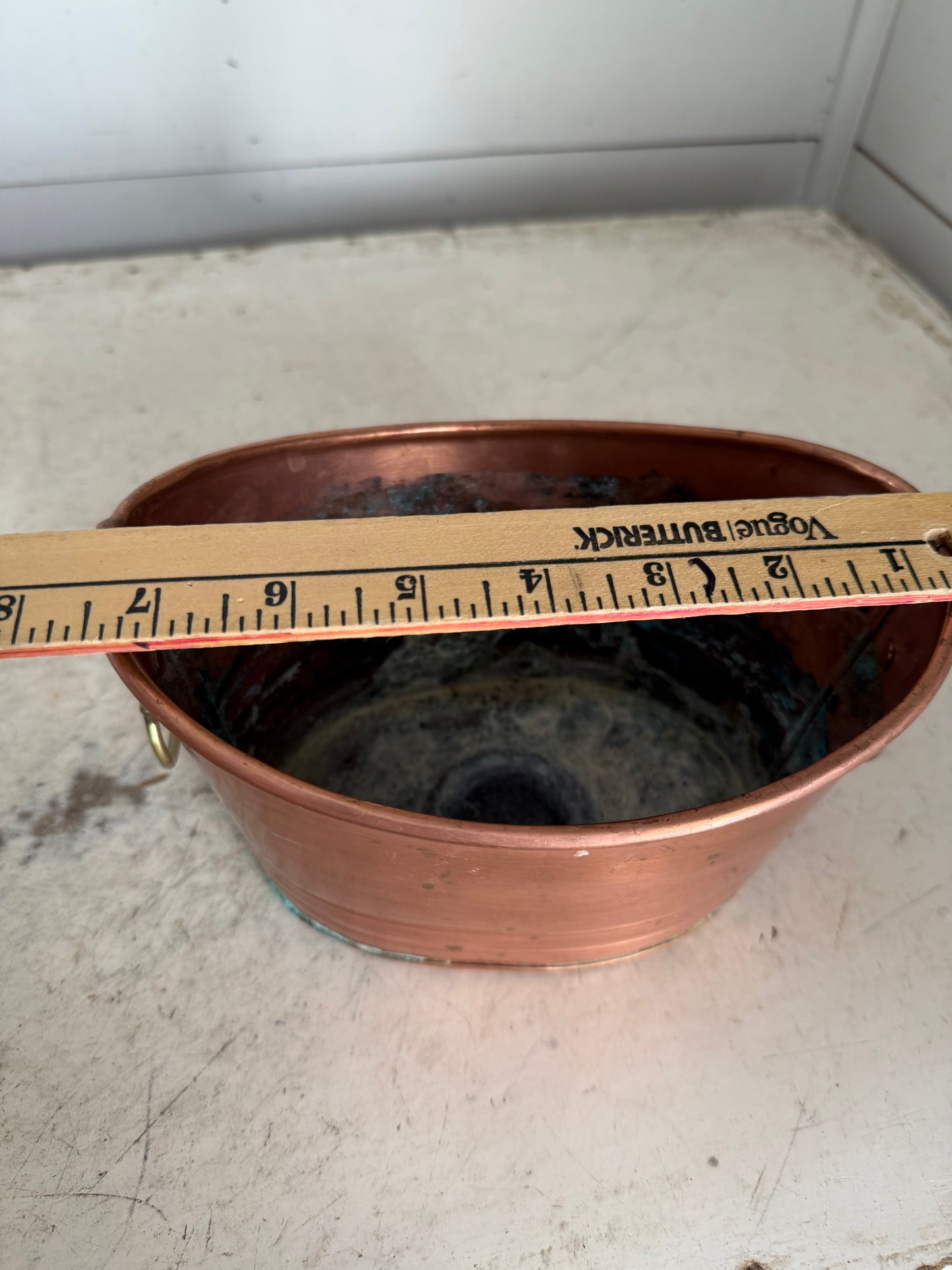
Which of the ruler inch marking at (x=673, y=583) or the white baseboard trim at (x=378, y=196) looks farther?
the white baseboard trim at (x=378, y=196)

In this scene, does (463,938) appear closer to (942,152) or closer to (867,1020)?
(867,1020)

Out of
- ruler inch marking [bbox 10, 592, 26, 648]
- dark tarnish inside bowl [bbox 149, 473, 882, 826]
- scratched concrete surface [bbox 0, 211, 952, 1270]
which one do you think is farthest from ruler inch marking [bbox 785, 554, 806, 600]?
ruler inch marking [bbox 10, 592, 26, 648]

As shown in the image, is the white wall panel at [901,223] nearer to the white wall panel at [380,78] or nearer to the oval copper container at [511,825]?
the white wall panel at [380,78]

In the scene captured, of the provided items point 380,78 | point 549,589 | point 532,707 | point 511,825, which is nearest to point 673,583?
point 549,589

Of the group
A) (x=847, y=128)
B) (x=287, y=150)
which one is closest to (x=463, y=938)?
(x=287, y=150)

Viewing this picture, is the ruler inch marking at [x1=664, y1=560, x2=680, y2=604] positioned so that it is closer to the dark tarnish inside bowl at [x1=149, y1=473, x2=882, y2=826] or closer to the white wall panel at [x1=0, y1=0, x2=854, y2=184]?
the dark tarnish inside bowl at [x1=149, y1=473, x2=882, y2=826]

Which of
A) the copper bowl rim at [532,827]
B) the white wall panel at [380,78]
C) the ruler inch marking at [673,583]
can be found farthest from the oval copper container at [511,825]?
the white wall panel at [380,78]
